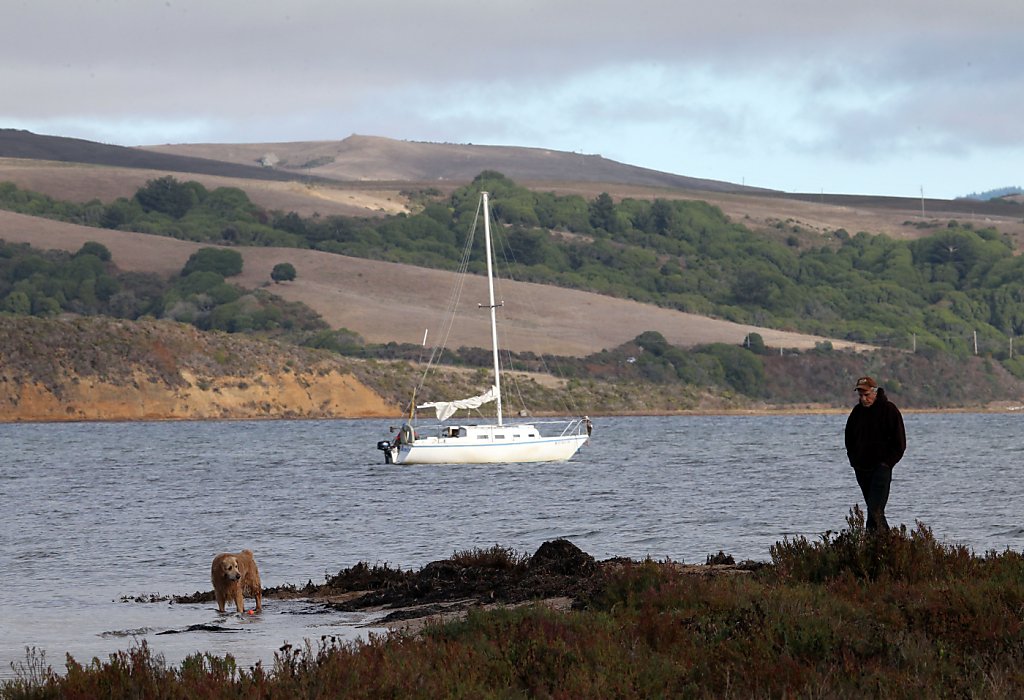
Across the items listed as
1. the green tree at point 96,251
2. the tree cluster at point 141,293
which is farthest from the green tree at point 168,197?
the tree cluster at point 141,293

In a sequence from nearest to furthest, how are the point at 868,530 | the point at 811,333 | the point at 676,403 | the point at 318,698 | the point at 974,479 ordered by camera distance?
the point at 318,698 < the point at 868,530 < the point at 974,479 < the point at 676,403 < the point at 811,333

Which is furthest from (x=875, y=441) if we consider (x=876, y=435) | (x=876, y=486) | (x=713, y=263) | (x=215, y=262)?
(x=713, y=263)

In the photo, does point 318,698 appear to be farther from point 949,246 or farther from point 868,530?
point 949,246

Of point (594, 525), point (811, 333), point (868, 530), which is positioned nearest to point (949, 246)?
point (811, 333)

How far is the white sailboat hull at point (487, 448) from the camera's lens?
5766 cm

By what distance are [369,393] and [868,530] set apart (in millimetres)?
100054

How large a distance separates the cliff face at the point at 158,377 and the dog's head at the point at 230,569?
9071 cm

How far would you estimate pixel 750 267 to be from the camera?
185 meters

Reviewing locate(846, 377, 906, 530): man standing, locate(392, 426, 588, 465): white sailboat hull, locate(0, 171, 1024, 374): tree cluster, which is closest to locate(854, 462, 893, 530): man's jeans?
locate(846, 377, 906, 530): man standing

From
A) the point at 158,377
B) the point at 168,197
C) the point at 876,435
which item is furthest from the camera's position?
the point at 168,197

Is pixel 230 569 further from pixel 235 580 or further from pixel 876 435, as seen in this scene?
pixel 876 435

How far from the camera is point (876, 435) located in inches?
615

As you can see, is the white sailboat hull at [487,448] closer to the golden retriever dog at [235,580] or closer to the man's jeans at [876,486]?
the golden retriever dog at [235,580]

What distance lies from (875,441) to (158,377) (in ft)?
315
